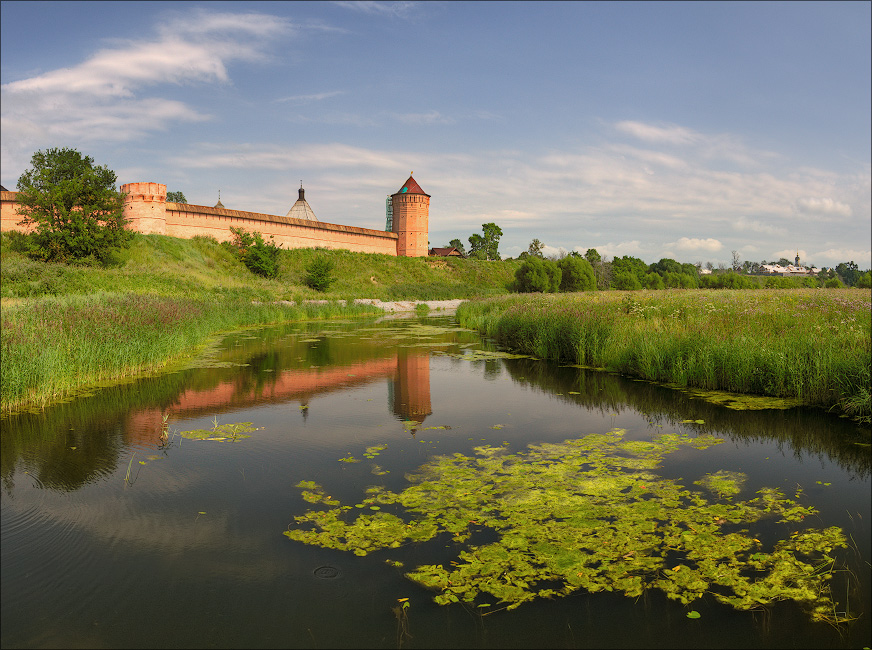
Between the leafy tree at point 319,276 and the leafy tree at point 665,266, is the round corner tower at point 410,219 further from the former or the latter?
the leafy tree at point 665,266

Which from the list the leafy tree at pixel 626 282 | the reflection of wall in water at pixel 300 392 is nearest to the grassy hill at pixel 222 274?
the reflection of wall in water at pixel 300 392

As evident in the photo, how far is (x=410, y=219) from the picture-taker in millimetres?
59438

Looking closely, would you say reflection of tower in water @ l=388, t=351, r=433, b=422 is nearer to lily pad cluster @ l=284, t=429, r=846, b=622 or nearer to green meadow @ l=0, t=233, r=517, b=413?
lily pad cluster @ l=284, t=429, r=846, b=622

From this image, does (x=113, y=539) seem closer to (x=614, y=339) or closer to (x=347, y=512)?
(x=347, y=512)

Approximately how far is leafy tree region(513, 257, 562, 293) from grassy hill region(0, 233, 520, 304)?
10.9ft

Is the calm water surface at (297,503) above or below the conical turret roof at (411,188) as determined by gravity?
below

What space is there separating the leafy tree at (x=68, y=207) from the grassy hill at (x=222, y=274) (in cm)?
129

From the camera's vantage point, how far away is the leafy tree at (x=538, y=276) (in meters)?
47.6

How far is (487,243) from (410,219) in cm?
1832

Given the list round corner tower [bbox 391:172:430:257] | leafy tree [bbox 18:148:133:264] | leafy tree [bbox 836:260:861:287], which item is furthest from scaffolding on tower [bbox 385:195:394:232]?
leafy tree [bbox 836:260:861:287]

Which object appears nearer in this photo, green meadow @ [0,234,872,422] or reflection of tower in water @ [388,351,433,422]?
green meadow @ [0,234,872,422]

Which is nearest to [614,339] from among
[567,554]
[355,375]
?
[355,375]

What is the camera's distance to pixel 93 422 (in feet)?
22.5

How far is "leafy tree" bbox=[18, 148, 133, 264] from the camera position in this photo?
91.0 ft
